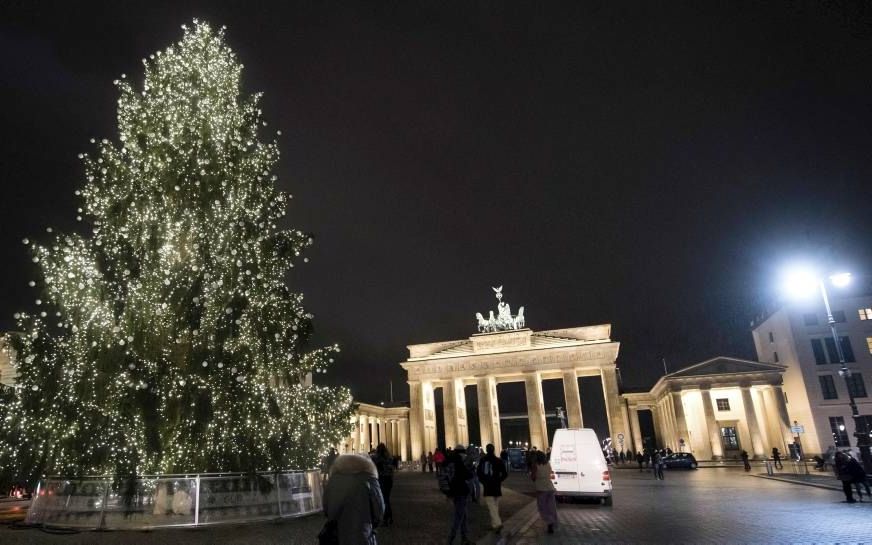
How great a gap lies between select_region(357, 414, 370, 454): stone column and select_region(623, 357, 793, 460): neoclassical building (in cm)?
3766

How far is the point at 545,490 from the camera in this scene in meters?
12.6

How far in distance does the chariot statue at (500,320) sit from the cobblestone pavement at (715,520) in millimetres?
49155

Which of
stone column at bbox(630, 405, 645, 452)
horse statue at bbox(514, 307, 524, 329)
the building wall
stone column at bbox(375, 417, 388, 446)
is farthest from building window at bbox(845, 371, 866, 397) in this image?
stone column at bbox(375, 417, 388, 446)

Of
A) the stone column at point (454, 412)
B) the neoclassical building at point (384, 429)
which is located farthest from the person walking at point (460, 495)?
the neoclassical building at point (384, 429)

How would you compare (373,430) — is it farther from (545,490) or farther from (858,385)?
(545,490)

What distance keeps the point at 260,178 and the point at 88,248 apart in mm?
5093

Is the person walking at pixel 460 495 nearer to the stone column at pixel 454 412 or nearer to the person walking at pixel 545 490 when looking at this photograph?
the person walking at pixel 545 490

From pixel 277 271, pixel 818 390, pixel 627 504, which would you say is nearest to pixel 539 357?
pixel 818 390

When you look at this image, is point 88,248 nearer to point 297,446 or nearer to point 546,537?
Answer: point 297,446

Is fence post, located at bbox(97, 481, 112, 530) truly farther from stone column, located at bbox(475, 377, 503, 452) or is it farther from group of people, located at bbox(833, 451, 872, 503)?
stone column, located at bbox(475, 377, 503, 452)

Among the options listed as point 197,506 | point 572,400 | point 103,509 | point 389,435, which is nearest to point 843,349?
point 572,400

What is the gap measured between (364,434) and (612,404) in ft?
105

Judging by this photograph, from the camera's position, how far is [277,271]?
16.1 m

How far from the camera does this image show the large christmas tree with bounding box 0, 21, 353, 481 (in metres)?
12.0
